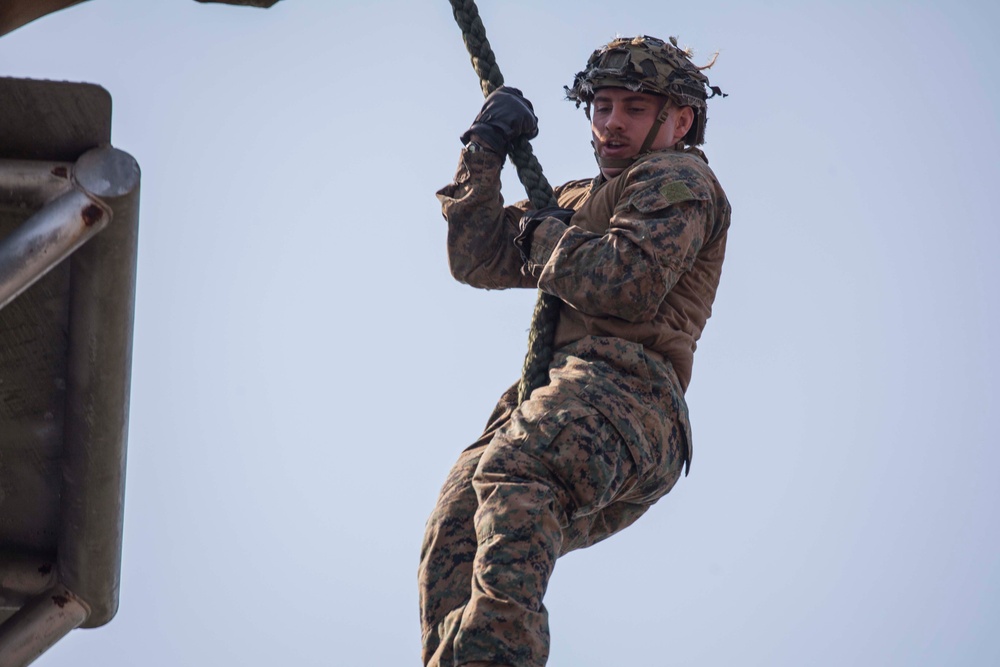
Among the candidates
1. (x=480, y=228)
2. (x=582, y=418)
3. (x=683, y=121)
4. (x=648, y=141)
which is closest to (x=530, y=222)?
(x=480, y=228)

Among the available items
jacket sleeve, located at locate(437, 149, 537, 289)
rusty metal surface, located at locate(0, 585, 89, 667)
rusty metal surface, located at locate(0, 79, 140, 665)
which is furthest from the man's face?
rusty metal surface, located at locate(0, 585, 89, 667)

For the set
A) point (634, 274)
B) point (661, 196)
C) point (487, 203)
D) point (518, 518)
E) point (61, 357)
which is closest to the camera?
point (518, 518)

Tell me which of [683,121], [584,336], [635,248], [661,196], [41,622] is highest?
[683,121]

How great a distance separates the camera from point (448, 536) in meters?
6.18

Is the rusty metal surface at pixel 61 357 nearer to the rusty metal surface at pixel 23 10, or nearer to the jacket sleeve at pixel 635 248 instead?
the rusty metal surface at pixel 23 10

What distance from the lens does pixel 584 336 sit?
21.4 ft

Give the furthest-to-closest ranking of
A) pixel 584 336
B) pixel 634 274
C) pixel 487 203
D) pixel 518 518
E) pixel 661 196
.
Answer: pixel 487 203
pixel 584 336
pixel 661 196
pixel 634 274
pixel 518 518

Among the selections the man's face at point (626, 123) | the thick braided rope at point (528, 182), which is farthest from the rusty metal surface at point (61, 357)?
the man's face at point (626, 123)

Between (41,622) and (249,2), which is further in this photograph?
(41,622)

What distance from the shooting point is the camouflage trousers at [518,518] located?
18.7 ft

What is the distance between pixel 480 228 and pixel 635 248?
3.07 feet

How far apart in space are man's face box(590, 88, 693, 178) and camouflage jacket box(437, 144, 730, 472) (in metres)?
0.12

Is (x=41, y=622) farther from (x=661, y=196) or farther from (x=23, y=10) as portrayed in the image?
(x=661, y=196)

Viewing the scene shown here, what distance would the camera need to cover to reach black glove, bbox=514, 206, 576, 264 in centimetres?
664
